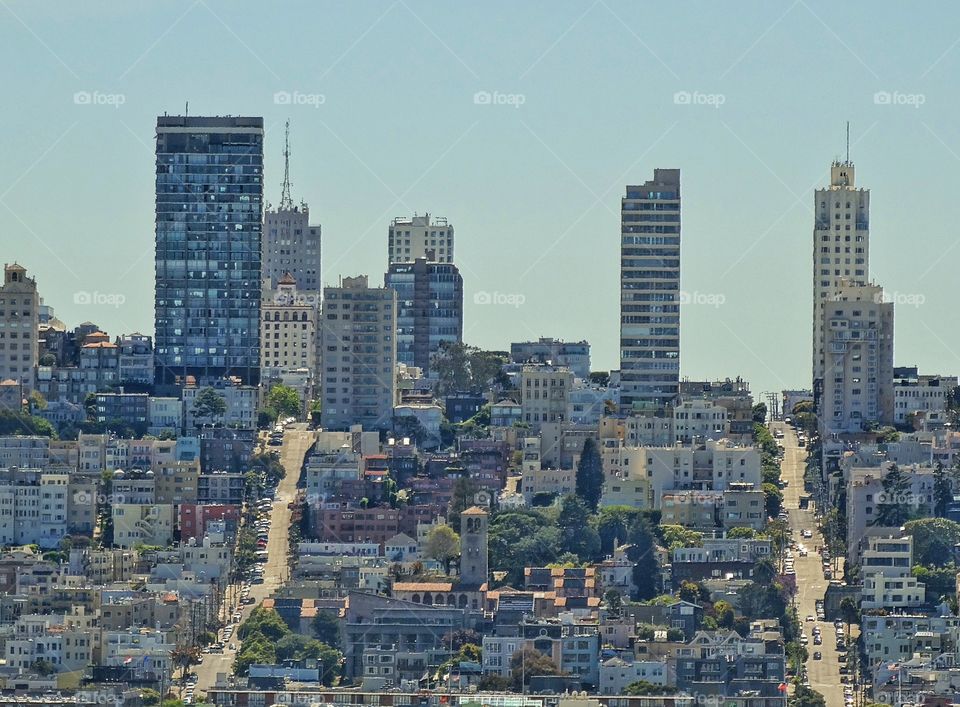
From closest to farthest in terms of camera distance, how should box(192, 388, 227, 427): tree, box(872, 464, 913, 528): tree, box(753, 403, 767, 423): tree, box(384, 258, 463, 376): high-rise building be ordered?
box(872, 464, 913, 528): tree < box(192, 388, 227, 427): tree < box(753, 403, 767, 423): tree < box(384, 258, 463, 376): high-rise building

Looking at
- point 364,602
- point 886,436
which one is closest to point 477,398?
point 886,436

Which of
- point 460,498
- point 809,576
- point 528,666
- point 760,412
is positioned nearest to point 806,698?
point 528,666

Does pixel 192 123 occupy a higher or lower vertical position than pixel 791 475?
higher

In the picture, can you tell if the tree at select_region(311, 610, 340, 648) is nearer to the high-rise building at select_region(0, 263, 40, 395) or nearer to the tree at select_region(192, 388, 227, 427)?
the tree at select_region(192, 388, 227, 427)

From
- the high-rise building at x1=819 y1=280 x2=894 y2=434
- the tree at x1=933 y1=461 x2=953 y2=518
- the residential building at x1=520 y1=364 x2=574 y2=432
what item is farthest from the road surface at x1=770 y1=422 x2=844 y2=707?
the residential building at x1=520 y1=364 x2=574 y2=432

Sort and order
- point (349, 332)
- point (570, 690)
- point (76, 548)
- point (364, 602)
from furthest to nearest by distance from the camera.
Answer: point (349, 332), point (76, 548), point (364, 602), point (570, 690)

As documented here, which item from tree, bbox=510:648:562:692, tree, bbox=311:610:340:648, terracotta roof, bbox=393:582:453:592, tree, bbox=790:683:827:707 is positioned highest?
terracotta roof, bbox=393:582:453:592

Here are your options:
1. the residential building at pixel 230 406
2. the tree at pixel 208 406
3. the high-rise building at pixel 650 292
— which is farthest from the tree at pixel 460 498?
the tree at pixel 208 406

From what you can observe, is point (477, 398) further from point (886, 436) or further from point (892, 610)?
point (892, 610)
